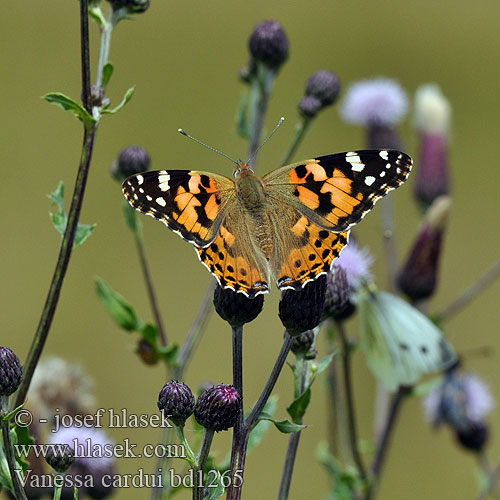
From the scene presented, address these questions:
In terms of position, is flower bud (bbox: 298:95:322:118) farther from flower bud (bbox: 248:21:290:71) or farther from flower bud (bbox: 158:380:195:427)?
flower bud (bbox: 158:380:195:427)

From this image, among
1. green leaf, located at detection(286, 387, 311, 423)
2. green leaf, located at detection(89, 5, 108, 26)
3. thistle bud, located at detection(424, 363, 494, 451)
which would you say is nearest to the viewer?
green leaf, located at detection(286, 387, 311, 423)

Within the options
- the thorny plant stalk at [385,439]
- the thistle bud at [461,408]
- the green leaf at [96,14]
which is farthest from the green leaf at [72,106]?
the thistle bud at [461,408]

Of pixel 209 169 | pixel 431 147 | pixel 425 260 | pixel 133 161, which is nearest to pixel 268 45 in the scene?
pixel 133 161

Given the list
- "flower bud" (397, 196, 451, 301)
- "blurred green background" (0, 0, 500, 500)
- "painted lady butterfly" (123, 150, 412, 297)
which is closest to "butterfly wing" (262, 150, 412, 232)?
"painted lady butterfly" (123, 150, 412, 297)

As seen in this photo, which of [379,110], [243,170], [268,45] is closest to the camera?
[243,170]

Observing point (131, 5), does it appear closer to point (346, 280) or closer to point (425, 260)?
point (346, 280)

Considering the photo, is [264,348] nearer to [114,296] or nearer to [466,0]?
[114,296]

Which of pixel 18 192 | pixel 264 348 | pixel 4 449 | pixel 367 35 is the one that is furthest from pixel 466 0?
pixel 4 449
